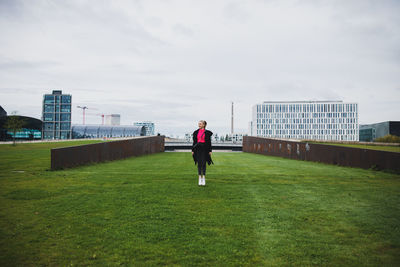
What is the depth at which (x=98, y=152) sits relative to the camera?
1705cm

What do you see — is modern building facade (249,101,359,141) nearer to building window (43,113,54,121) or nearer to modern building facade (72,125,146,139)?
modern building facade (72,125,146,139)

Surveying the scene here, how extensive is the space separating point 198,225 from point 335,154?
13667 millimetres

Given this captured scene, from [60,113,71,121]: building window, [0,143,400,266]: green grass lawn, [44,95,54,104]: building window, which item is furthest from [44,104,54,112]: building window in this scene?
[0,143,400,266]: green grass lawn

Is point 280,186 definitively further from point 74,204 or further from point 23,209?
point 23,209

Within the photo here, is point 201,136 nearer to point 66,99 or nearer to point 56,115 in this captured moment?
point 66,99

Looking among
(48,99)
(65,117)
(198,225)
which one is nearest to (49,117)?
(65,117)

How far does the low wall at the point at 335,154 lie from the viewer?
12.6 m

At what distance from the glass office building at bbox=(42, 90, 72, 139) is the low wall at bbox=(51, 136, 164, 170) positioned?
72.4m

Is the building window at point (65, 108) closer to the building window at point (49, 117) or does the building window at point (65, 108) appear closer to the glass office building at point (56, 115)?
the glass office building at point (56, 115)

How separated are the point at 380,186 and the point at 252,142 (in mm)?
27069

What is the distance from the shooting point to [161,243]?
4.38 metres

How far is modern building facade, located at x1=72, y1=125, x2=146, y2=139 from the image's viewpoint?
10951 centimetres

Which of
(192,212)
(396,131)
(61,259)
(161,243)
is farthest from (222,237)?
(396,131)

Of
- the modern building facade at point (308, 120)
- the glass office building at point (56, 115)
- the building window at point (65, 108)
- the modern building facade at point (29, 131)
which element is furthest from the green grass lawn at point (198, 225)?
the modern building facade at point (308, 120)
